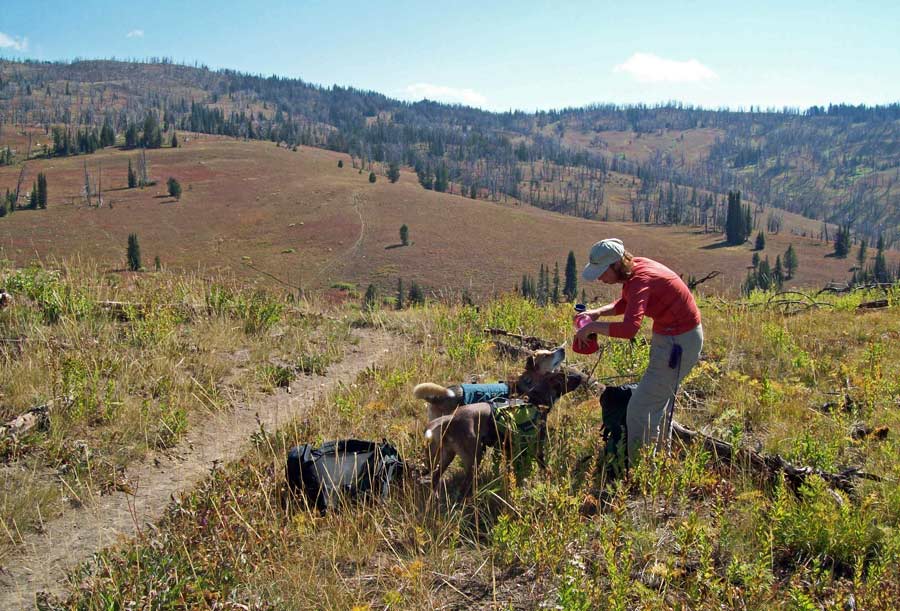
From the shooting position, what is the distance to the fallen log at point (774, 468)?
390 centimetres

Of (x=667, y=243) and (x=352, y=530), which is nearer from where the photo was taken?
(x=352, y=530)

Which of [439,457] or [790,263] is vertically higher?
[439,457]

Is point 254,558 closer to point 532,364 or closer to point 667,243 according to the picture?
point 532,364

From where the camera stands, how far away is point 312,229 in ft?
342

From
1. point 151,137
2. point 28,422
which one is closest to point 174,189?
point 151,137

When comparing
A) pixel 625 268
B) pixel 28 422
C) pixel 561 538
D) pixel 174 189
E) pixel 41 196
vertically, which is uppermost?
pixel 625 268

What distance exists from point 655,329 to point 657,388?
43 cm

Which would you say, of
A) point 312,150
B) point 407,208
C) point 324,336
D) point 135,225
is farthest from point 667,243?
point 324,336

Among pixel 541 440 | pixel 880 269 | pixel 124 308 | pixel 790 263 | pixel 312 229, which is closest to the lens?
pixel 541 440

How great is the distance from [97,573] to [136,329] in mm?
4859

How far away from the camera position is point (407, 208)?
400ft

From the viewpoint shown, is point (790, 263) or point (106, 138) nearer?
point (790, 263)

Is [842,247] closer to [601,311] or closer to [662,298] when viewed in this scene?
[601,311]

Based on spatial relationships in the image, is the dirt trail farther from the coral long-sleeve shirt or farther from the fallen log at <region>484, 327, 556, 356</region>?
the coral long-sleeve shirt
